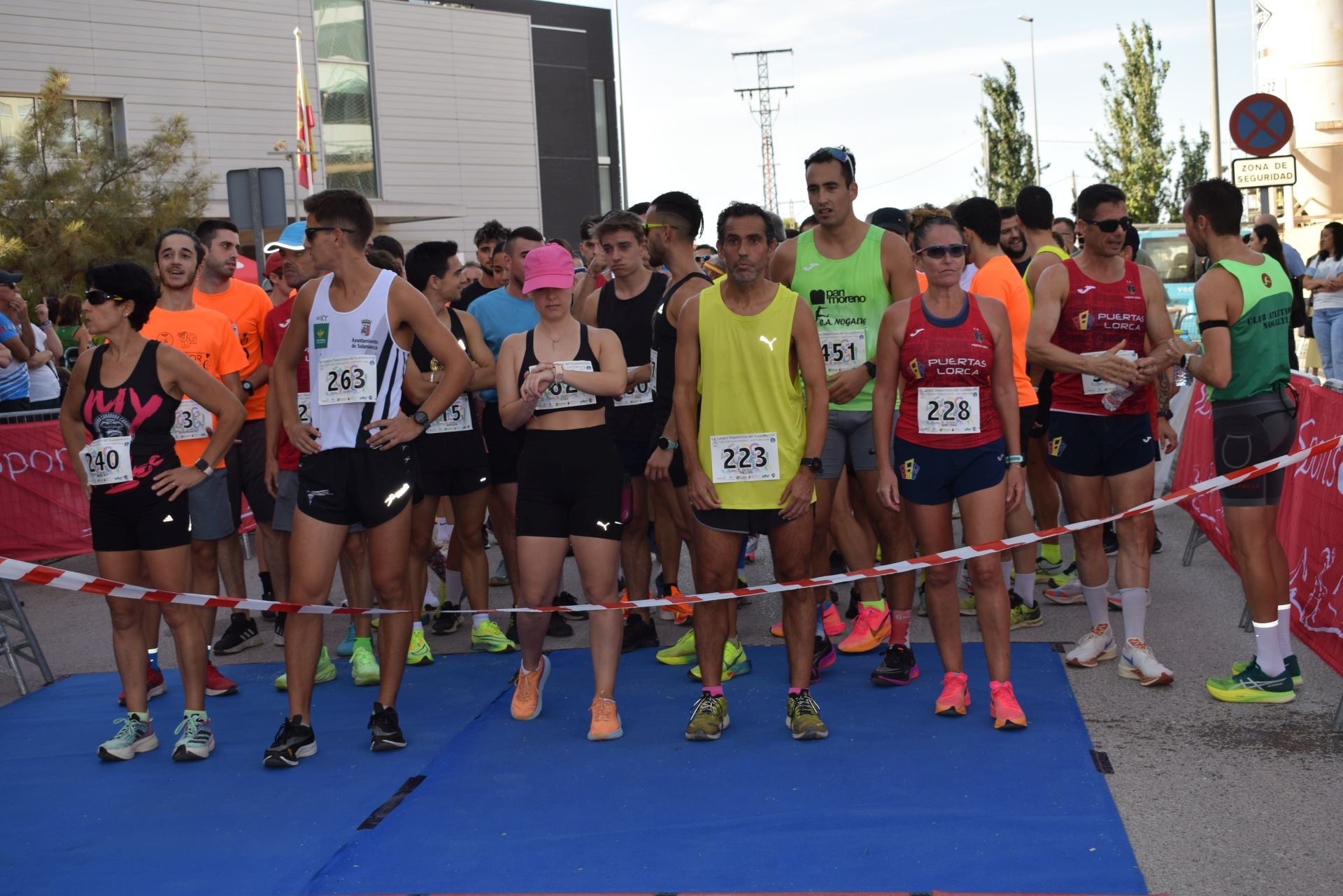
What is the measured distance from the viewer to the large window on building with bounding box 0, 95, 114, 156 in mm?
24469

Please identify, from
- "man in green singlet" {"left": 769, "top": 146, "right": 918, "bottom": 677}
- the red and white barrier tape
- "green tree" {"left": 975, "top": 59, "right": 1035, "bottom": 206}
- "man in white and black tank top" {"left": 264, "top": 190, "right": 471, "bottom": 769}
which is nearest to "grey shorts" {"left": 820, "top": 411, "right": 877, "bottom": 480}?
"man in green singlet" {"left": 769, "top": 146, "right": 918, "bottom": 677}

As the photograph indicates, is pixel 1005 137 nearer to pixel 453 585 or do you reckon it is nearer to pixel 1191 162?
pixel 1191 162

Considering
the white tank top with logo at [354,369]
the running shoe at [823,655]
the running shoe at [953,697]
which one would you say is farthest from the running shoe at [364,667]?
the running shoe at [953,697]

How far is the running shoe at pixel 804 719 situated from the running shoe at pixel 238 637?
3.60 m

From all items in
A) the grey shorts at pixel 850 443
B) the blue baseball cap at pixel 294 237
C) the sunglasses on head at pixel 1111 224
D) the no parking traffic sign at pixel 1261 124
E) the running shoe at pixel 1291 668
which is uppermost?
the no parking traffic sign at pixel 1261 124

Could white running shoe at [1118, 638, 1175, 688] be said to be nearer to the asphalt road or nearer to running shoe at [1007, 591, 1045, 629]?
the asphalt road

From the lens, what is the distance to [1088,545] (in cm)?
623

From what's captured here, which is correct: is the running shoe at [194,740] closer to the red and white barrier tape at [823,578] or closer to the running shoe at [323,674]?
the red and white barrier tape at [823,578]

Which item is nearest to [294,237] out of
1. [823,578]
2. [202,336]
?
[202,336]

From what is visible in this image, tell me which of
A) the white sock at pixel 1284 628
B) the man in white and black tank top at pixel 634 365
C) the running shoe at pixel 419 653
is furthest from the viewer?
the running shoe at pixel 419 653

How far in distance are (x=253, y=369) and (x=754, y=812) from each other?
163 inches

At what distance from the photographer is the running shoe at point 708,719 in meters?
5.54

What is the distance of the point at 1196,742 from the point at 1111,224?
2212mm

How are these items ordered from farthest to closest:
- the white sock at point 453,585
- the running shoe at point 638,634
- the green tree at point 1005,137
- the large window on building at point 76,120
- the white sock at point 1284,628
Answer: the green tree at point 1005,137 < the large window on building at point 76,120 < the white sock at point 453,585 < the running shoe at point 638,634 < the white sock at point 1284,628
